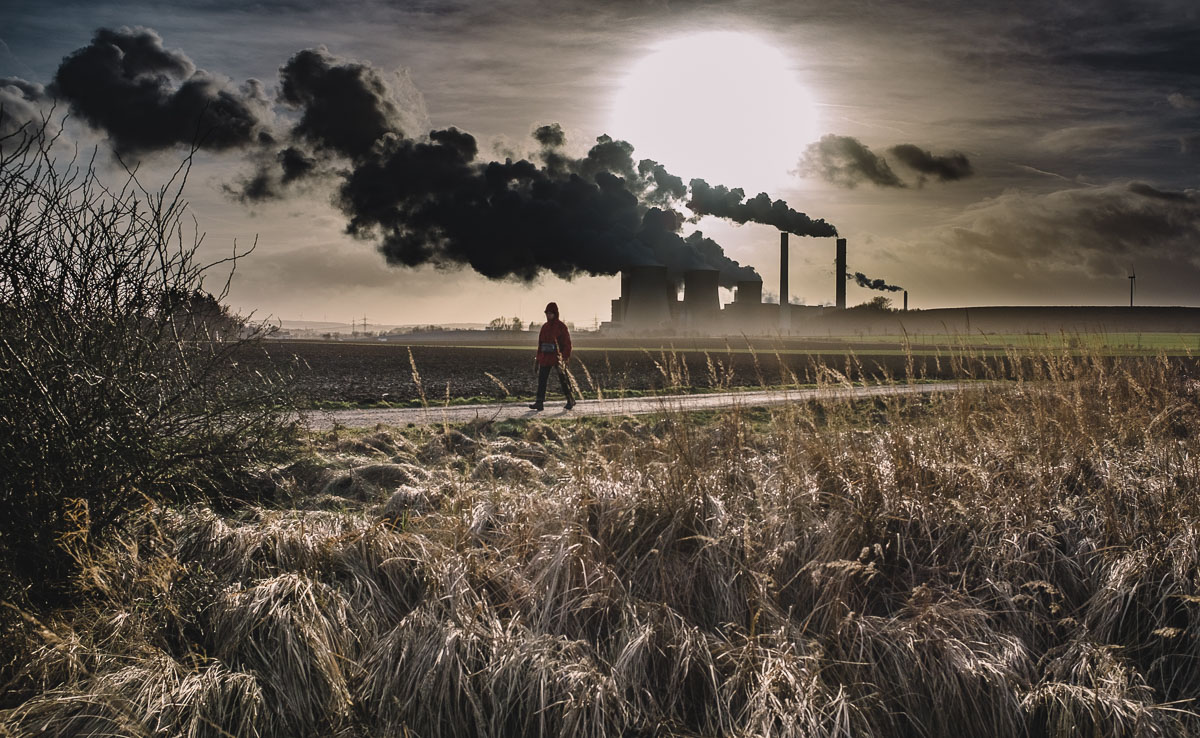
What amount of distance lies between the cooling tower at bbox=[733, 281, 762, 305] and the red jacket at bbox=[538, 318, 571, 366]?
253 ft

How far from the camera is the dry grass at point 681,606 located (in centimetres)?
486

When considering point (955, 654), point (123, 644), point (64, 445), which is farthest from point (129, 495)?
point (955, 654)

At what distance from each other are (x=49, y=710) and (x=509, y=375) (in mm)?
23691

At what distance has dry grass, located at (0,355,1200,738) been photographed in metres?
4.86

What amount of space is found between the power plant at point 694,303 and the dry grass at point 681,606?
69.2 metres

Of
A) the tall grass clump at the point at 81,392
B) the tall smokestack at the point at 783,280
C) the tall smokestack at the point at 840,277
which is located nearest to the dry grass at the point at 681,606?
the tall grass clump at the point at 81,392

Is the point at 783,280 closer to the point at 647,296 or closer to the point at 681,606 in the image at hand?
the point at 647,296

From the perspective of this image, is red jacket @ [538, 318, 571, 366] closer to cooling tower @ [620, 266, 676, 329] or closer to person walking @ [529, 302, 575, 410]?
person walking @ [529, 302, 575, 410]

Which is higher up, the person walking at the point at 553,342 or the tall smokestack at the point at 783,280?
the tall smokestack at the point at 783,280

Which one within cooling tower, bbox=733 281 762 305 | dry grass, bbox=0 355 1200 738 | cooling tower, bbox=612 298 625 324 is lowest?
dry grass, bbox=0 355 1200 738

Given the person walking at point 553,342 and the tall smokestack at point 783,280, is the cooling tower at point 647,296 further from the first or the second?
the person walking at point 553,342

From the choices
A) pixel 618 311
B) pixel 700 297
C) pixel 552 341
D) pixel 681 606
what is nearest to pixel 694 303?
pixel 700 297

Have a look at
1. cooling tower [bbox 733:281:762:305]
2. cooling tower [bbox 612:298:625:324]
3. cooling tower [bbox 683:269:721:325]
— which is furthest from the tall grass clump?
cooling tower [bbox 733:281:762:305]

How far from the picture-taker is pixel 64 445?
538 cm
